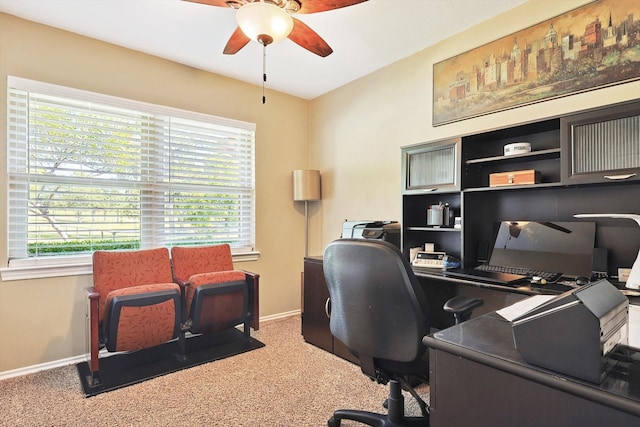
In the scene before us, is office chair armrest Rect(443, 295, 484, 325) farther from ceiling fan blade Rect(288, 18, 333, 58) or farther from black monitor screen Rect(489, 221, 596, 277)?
ceiling fan blade Rect(288, 18, 333, 58)

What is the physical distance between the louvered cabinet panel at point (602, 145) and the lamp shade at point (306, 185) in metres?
2.53

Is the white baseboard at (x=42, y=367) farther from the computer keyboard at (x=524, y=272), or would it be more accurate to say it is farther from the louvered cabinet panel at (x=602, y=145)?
the louvered cabinet panel at (x=602, y=145)

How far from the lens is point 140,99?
10.2 feet

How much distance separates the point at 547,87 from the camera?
2297mm

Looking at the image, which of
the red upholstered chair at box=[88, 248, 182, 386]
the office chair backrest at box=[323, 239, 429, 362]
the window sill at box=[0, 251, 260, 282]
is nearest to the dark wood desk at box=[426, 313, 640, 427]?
the office chair backrest at box=[323, 239, 429, 362]

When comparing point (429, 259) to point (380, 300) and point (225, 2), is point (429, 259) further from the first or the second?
point (225, 2)

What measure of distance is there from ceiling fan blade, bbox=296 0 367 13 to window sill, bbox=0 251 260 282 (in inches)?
102

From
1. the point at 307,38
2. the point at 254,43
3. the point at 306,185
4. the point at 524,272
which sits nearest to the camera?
the point at 524,272

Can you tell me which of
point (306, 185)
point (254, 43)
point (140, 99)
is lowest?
point (306, 185)

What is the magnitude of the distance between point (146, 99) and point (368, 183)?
2.29 m

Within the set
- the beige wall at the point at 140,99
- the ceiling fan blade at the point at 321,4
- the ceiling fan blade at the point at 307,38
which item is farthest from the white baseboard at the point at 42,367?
the ceiling fan blade at the point at 321,4

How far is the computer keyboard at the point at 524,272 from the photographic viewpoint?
198 centimetres

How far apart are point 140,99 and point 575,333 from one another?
350cm

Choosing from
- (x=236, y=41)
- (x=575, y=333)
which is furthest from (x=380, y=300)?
(x=236, y=41)
